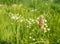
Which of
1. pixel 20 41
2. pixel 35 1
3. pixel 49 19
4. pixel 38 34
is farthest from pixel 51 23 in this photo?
pixel 35 1

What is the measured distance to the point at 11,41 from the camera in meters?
5.35

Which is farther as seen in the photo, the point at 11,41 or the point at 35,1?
the point at 35,1

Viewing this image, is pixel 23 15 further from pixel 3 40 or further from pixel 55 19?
pixel 3 40

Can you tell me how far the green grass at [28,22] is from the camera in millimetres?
5438

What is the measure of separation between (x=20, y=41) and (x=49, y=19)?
139cm

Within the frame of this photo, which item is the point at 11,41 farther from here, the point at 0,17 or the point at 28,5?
→ the point at 28,5

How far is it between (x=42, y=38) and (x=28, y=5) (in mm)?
2210

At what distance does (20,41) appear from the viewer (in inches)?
209

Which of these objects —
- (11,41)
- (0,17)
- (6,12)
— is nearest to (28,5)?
(6,12)

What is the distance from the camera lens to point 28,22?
607 cm

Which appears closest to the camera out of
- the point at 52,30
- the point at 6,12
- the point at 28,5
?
the point at 52,30

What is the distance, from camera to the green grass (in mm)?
5438

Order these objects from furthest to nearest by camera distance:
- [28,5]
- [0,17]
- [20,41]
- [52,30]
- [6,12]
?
1. [28,5]
2. [6,12]
3. [0,17]
4. [52,30]
5. [20,41]

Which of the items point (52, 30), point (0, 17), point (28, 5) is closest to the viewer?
point (52, 30)
